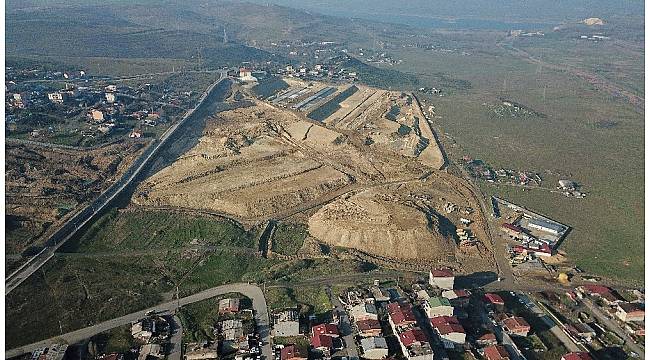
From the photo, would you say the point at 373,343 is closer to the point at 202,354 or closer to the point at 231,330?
the point at 231,330

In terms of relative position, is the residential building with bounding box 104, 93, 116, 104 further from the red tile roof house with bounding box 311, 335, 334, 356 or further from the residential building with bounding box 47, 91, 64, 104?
the red tile roof house with bounding box 311, 335, 334, 356

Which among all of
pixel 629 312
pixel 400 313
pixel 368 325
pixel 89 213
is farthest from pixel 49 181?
pixel 629 312

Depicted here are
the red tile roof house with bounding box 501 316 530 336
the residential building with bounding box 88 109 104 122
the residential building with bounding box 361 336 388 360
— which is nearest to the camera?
the residential building with bounding box 361 336 388 360

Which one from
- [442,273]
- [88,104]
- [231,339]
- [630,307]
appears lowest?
[231,339]

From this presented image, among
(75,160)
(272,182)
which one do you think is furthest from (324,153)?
(75,160)

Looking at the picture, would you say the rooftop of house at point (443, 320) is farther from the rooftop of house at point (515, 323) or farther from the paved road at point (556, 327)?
the paved road at point (556, 327)

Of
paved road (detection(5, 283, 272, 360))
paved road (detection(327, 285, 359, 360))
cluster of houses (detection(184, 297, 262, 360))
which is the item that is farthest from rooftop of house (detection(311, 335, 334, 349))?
cluster of houses (detection(184, 297, 262, 360))

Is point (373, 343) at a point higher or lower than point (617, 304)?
lower
